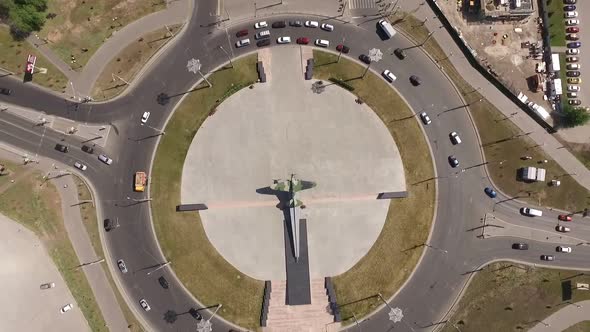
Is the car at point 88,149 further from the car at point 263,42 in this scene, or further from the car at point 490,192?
the car at point 490,192

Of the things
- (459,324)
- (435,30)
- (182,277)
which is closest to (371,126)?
(435,30)

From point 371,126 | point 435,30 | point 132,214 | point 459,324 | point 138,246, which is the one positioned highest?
point 435,30

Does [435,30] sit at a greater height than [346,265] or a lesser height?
greater

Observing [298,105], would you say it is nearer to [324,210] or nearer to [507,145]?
[324,210]

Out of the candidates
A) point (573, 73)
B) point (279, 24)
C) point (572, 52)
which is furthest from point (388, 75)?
point (572, 52)

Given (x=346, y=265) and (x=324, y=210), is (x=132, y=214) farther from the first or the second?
(x=346, y=265)

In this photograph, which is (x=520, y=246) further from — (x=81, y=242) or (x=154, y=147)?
(x=81, y=242)
